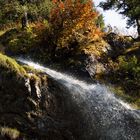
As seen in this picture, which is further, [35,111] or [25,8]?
[25,8]

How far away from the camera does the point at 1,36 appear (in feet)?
94.2

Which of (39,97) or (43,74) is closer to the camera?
(39,97)

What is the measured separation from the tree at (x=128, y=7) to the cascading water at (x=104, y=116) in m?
13.5

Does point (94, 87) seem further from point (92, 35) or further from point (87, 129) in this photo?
point (92, 35)

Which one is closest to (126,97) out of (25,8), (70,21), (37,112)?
(70,21)

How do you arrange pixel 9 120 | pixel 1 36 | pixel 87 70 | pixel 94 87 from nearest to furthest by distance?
pixel 9 120
pixel 94 87
pixel 87 70
pixel 1 36

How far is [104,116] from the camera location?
17.6 metres

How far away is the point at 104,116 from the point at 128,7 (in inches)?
645

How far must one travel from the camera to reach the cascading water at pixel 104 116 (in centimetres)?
1706

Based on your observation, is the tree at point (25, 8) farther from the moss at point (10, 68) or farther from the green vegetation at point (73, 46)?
the moss at point (10, 68)

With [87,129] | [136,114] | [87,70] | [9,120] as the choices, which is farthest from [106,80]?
[9,120]

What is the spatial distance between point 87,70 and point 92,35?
9.01 ft

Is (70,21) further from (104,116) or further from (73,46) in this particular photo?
(104,116)

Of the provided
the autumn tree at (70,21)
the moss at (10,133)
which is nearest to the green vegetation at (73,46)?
the autumn tree at (70,21)
